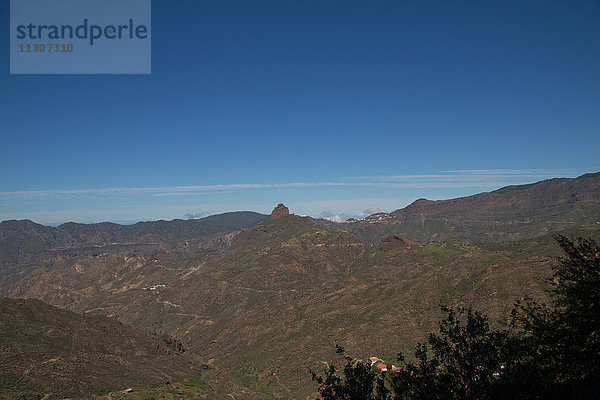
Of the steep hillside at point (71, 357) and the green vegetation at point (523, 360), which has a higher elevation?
the green vegetation at point (523, 360)

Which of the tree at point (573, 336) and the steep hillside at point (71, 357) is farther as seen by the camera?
the steep hillside at point (71, 357)

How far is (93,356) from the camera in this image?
136875 mm

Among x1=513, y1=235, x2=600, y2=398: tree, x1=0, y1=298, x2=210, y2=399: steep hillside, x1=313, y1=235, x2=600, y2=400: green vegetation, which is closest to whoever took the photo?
x1=313, y1=235, x2=600, y2=400: green vegetation

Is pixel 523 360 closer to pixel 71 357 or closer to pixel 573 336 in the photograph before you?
pixel 573 336

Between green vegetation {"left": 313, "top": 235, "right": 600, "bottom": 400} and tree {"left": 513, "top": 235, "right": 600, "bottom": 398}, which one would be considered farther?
tree {"left": 513, "top": 235, "right": 600, "bottom": 398}

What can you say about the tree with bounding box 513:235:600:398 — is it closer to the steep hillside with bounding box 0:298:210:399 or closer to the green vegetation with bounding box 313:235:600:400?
the green vegetation with bounding box 313:235:600:400

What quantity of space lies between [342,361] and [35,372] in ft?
330

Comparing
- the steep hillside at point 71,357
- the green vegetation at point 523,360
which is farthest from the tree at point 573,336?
the steep hillside at point 71,357

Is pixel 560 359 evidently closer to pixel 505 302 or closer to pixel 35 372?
pixel 505 302

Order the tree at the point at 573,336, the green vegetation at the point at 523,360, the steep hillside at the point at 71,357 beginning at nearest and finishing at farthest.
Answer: the green vegetation at the point at 523,360 < the tree at the point at 573,336 < the steep hillside at the point at 71,357

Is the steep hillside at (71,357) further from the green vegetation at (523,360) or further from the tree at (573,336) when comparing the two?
the tree at (573,336)

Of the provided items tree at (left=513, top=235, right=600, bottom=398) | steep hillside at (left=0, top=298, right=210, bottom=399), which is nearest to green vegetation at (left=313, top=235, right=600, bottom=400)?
tree at (left=513, top=235, right=600, bottom=398)

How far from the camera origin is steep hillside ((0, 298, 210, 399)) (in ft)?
347

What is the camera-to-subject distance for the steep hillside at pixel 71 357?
10575cm
